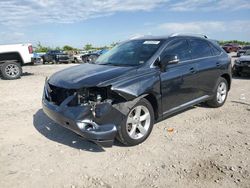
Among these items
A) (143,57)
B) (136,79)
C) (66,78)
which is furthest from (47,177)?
(143,57)

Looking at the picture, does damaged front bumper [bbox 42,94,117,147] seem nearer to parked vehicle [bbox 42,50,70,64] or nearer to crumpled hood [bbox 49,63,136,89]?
crumpled hood [bbox 49,63,136,89]

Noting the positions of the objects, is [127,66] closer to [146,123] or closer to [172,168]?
[146,123]

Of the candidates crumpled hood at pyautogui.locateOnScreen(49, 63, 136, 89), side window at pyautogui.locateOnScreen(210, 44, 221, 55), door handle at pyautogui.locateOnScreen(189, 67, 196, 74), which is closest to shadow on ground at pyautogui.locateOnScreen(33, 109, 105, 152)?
crumpled hood at pyautogui.locateOnScreen(49, 63, 136, 89)

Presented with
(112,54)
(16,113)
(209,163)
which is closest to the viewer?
(209,163)

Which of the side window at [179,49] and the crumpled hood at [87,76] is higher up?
the side window at [179,49]

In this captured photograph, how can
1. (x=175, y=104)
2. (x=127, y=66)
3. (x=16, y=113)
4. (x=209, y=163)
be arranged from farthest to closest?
1. (x=16, y=113)
2. (x=175, y=104)
3. (x=127, y=66)
4. (x=209, y=163)

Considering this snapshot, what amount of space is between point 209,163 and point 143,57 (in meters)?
2.15

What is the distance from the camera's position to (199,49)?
246 inches

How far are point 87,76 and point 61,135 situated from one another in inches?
50.5

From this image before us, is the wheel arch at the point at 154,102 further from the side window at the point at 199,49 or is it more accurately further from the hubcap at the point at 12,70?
the hubcap at the point at 12,70

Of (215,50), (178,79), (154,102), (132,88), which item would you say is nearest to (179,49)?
(178,79)

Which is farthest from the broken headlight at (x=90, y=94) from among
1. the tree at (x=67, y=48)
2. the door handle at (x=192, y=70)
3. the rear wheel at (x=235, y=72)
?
the tree at (x=67, y=48)

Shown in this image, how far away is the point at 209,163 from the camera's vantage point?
13.3 ft

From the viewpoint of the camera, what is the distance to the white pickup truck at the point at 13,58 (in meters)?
12.4
